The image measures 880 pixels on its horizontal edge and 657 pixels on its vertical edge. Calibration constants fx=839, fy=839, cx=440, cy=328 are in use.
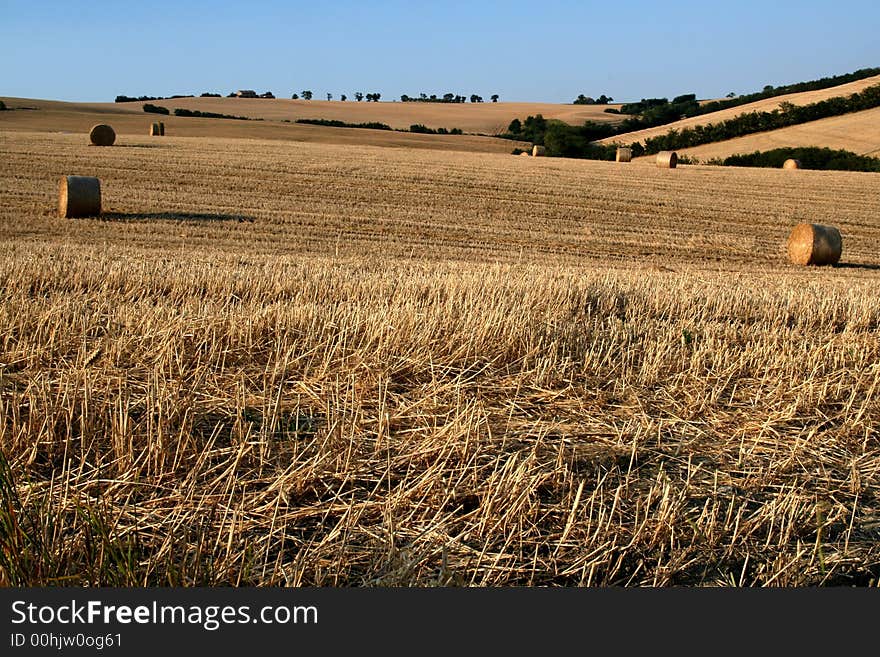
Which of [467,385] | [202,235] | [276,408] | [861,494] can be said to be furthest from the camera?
[202,235]

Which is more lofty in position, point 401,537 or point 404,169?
point 404,169

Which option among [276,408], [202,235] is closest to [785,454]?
[276,408]

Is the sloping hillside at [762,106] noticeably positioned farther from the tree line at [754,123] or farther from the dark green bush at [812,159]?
the dark green bush at [812,159]

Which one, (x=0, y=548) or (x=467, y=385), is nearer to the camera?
(x=0, y=548)

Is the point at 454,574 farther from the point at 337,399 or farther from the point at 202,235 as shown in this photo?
the point at 202,235

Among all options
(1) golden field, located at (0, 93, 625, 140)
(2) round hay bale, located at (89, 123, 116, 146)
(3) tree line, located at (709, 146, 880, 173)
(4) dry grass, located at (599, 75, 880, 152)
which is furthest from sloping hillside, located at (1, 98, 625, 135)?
(2) round hay bale, located at (89, 123, 116, 146)

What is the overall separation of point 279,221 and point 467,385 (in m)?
12.6

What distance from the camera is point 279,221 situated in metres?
16.1

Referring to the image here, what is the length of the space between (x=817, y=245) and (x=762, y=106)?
134ft

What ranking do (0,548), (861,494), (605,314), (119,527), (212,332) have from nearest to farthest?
1. (0,548)
2. (119,527)
3. (861,494)
4. (212,332)
5. (605,314)

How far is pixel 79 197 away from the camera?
49.3 ft

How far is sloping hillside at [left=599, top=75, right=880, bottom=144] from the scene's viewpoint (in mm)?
49844

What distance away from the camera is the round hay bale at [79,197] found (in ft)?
49.1

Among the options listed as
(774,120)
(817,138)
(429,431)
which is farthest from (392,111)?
(429,431)
